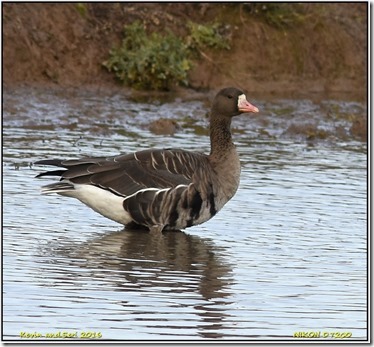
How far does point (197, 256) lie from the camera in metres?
10.6

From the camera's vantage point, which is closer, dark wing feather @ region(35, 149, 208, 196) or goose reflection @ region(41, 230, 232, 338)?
goose reflection @ region(41, 230, 232, 338)

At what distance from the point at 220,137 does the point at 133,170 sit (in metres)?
1.26

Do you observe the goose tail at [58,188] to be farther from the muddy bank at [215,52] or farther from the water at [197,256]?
the muddy bank at [215,52]

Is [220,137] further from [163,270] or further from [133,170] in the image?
[163,270]

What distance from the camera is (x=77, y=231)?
11336 mm

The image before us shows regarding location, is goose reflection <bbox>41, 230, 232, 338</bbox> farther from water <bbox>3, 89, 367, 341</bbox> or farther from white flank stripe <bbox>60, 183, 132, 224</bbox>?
white flank stripe <bbox>60, 183, 132, 224</bbox>

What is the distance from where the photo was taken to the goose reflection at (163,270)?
862cm

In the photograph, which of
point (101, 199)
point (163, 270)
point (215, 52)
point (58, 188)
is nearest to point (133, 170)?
point (101, 199)

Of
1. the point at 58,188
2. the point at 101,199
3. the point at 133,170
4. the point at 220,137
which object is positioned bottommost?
the point at 101,199

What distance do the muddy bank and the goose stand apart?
884 cm

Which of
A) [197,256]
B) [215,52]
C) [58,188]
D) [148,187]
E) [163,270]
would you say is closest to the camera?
[163,270]

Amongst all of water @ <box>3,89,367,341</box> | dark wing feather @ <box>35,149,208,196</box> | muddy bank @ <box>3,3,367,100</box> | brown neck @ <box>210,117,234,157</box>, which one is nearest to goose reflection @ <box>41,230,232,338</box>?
water @ <box>3,89,367,341</box>

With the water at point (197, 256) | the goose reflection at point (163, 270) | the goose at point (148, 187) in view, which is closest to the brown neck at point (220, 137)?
the goose at point (148, 187)

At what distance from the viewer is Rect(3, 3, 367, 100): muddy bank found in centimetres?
2075
